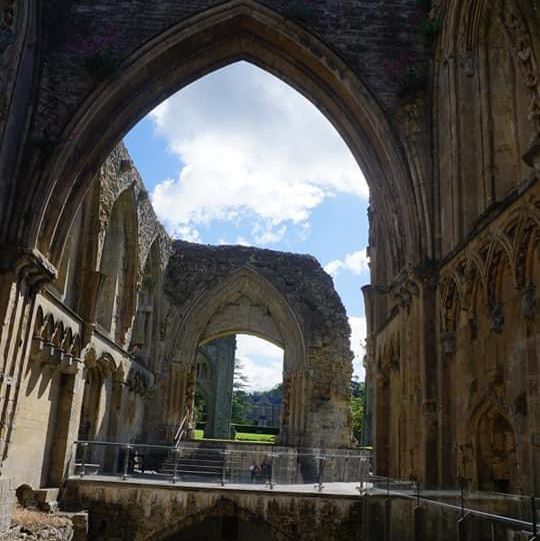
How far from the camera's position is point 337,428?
20.3 m

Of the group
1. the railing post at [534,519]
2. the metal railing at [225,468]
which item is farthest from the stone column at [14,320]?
the railing post at [534,519]

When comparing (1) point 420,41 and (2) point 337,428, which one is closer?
(1) point 420,41

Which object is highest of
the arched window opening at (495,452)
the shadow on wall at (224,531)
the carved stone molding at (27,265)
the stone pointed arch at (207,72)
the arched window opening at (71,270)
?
the stone pointed arch at (207,72)

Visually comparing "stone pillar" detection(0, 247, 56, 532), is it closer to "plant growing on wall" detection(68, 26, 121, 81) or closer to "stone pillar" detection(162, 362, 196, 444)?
"plant growing on wall" detection(68, 26, 121, 81)

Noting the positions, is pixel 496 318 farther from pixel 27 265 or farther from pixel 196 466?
pixel 196 466

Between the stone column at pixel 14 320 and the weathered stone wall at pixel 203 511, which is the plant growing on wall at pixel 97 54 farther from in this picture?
the weathered stone wall at pixel 203 511

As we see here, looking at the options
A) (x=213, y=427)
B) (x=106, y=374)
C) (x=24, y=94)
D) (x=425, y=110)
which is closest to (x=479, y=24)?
(x=425, y=110)

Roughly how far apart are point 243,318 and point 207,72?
11.4m

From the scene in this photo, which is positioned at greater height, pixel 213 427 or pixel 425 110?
pixel 425 110

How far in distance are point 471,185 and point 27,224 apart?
20.6 feet

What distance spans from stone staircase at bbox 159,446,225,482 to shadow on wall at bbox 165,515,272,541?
2.41 metres

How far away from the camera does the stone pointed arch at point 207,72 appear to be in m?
10.3

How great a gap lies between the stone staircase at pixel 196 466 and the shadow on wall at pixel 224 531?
2.41 meters

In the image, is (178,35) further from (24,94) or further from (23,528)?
(23,528)
